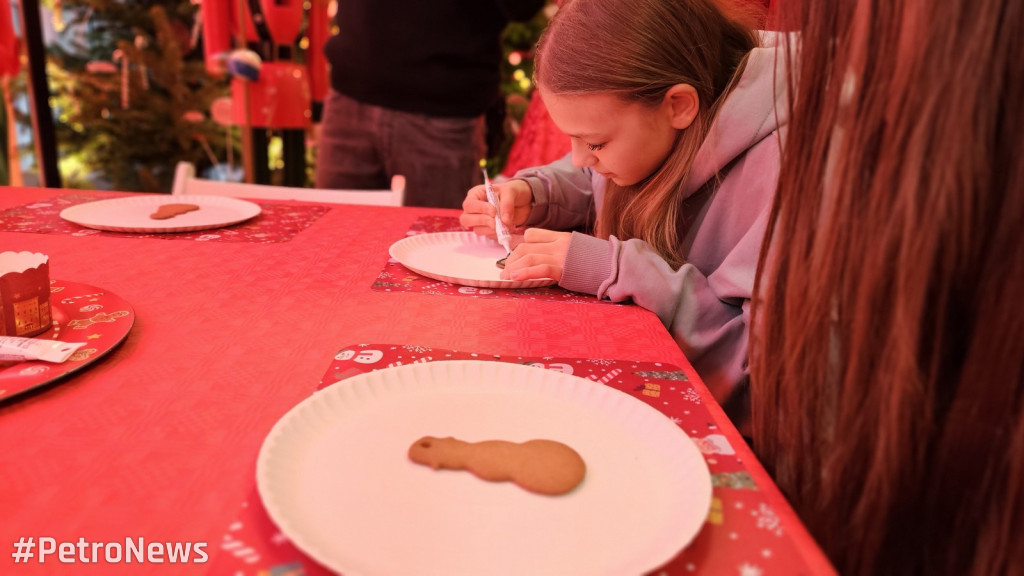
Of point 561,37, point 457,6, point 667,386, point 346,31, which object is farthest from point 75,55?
point 667,386

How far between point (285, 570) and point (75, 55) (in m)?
4.12

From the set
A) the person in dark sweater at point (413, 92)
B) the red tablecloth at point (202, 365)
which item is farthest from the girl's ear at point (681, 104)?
the person in dark sweater at point (413, 92)

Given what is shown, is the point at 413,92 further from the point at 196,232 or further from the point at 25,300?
the point at 25,300

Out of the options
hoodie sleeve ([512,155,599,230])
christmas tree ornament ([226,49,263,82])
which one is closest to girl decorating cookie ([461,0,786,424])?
hoodie sleeve ([512,155,599,230])

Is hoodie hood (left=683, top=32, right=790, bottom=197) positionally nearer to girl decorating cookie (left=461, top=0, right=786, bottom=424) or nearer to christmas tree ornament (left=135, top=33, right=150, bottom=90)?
girl decorating cookie (left=461, top=0, right=786, bottom=424)

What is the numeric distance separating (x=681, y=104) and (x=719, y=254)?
238 millimetres

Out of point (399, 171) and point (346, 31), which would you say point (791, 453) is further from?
point (346, 31)

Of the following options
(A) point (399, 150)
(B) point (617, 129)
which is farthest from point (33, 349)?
(A) point (399, 150)

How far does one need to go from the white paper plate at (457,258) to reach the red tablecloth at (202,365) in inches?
1.9

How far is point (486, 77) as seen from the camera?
1.99 metres

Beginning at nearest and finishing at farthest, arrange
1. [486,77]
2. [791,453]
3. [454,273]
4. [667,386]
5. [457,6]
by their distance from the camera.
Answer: [791,453] → [667,386] → [454,273] → [457,6] → [486,77]

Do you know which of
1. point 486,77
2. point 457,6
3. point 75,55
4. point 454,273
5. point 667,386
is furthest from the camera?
point 75,55

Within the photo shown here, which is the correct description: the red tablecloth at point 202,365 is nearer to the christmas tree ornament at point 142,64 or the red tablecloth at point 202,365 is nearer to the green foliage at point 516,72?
the green foliage at point 516,72

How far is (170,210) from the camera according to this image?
1168 mm
